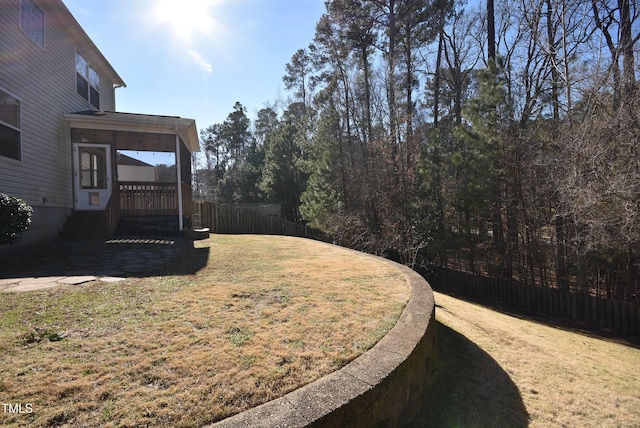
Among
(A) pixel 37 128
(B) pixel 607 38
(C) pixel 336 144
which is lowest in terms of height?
(A) pixel 37 128

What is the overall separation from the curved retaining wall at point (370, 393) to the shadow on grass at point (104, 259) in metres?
3.40

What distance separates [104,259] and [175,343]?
14.4 feet

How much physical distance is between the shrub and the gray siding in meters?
1.66

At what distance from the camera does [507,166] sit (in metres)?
10.5

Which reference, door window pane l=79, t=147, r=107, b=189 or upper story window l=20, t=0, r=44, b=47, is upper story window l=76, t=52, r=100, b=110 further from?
upper story window l=20, t=0, r=44, b=47

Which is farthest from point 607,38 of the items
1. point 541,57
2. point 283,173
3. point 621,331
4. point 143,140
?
point 283,173

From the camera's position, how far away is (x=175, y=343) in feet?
7.89

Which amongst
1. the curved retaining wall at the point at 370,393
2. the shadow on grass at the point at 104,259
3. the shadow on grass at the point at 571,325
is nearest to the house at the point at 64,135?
the shadow on grass at the point at 104,259

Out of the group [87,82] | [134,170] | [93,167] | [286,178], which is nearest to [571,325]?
[93,167]

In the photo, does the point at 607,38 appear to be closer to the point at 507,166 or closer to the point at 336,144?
the point at 507,166

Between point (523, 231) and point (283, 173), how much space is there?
15889 mm

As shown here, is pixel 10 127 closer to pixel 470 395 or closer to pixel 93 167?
pixel 93 167

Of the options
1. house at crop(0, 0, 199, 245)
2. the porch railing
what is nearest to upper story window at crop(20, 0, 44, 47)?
house at crop(0, 0, 199, 245)

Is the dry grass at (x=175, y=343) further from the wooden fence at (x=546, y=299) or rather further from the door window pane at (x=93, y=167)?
the wooden fence at (x=546, y=299)
